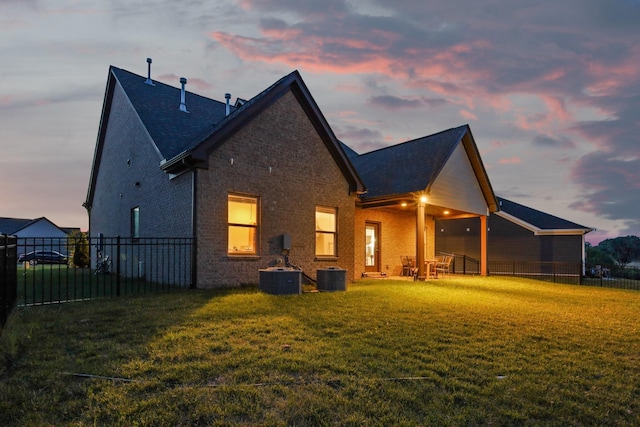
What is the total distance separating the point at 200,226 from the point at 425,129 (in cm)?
2048

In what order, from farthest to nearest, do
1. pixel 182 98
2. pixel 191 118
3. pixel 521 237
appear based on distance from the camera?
pixel 521 237 → pixel 182 98 → pixel 191 118

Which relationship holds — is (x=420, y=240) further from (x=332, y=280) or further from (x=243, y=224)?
(x=243, y=224)

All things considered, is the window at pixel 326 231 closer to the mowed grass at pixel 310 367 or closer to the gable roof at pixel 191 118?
the gable roof at pixel 191 118

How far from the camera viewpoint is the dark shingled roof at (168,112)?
11.9 metres

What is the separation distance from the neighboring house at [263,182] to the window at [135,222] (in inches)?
3.2

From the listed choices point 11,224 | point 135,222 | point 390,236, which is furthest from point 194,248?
point 11,224

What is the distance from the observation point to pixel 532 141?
21.7 meters

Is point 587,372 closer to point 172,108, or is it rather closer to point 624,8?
point 624,8

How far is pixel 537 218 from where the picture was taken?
2534 centimetres

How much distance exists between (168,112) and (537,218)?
2366 cm

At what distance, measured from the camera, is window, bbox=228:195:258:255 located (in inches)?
416

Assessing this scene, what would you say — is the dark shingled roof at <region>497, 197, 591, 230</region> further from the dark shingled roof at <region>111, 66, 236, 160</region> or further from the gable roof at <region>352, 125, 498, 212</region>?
the dark shingled roof at <region>111, 66, 236, 160</region>

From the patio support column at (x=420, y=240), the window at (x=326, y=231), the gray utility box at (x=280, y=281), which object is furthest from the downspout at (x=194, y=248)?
the patio support column at (x=420, y=240)

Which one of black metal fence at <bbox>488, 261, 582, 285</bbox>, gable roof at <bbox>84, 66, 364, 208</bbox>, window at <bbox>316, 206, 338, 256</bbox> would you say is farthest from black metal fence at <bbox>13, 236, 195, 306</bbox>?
black metal fence at <bbox>488, 261, 582, 285</bbox>
